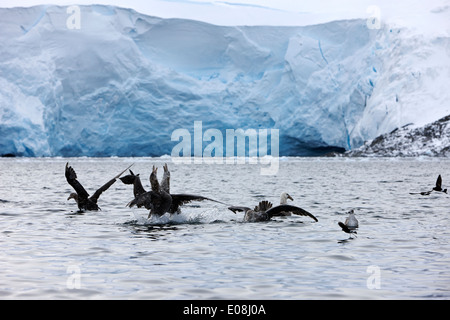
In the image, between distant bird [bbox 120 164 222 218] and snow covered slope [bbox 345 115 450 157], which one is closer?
distant bird [bbox 120 164 222 218]

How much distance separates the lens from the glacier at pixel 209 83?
6525 centimetres

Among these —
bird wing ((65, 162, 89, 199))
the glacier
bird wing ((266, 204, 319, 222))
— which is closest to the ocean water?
bird wing ((266, 204, 319, 222))

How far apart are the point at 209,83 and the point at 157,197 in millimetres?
60164

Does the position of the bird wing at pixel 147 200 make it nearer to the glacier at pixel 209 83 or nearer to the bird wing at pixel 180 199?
the bird wing at pixel 180 199

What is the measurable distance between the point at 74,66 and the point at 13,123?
37.1ft

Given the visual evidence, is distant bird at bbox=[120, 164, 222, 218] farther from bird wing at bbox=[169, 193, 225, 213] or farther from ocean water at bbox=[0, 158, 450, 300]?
ocean water at bbox=[0, 158, 450, 300]

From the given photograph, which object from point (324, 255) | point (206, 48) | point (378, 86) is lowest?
point (324, 255)

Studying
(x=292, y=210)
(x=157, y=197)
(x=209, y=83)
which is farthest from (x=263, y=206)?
(x=209, y=83)

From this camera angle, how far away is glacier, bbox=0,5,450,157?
65.2 meters

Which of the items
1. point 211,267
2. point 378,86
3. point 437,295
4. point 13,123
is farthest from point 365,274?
point 378,86

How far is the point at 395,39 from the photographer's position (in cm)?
7044

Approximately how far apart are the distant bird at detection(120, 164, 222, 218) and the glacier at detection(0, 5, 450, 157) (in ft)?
174

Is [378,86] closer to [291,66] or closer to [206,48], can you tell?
[291,66]

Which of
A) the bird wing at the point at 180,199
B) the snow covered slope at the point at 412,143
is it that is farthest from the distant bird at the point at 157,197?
the snow covered slope at the point at 412,143
